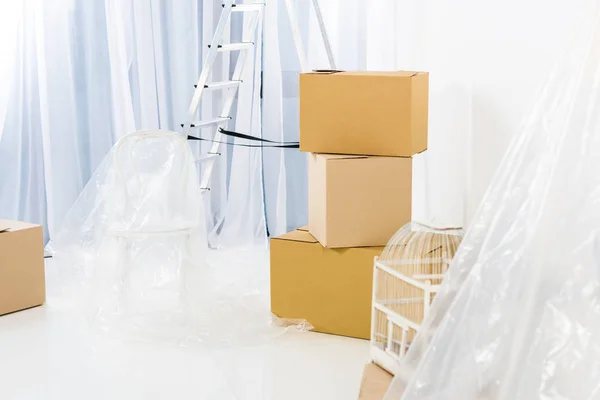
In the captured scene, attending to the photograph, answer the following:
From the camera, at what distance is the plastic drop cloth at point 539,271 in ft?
3.92

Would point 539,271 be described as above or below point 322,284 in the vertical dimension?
above

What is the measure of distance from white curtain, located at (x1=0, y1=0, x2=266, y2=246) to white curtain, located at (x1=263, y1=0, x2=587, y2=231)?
6.5 inches

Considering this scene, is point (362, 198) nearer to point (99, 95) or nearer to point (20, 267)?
point (20, 267)

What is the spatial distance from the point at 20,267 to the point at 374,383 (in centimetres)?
149

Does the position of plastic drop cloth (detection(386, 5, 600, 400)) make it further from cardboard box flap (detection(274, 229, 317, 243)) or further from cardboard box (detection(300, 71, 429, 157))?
cardboard box flap (detection(274, 229, 317, 243))

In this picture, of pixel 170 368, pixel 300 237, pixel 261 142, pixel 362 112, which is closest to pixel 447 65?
pixel 362 112

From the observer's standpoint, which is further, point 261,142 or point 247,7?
point 261,142

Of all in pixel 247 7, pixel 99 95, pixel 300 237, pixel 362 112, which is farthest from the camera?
pixel 99 95

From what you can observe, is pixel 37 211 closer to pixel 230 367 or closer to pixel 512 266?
pixel 230 367

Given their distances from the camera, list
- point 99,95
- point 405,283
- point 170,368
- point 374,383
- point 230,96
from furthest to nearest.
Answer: point 99,95, point 230,96, point 170,368, point 405,283, point 374,383

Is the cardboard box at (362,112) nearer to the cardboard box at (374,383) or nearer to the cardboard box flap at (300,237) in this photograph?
the cardboard box flap at (300,237)

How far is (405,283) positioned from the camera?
7.43 ft

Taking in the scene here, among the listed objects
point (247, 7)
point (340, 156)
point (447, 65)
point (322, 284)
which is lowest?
point (322, 284)

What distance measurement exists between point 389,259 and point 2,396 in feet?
3.70
